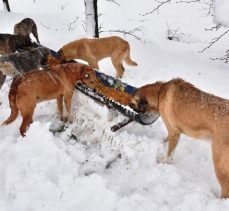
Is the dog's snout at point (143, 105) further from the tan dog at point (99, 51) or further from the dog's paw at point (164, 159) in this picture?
the tan dog at point (99, 51)

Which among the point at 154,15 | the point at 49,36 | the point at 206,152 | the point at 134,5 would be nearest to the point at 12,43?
the point at 49,36

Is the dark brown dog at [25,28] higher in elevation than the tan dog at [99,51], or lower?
lower

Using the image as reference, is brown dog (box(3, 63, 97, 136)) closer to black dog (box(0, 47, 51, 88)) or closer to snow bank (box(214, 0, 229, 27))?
black dog (box(0, 47, 51, 88))

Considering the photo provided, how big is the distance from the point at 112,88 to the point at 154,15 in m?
14.3

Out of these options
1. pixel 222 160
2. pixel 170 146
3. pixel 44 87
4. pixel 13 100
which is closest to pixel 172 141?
pixel 170 146

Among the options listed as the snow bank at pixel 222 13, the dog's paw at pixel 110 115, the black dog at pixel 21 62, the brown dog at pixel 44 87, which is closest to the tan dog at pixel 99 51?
the black dog at pixel 21 62

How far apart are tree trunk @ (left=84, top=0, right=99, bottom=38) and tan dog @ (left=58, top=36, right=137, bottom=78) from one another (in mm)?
1887

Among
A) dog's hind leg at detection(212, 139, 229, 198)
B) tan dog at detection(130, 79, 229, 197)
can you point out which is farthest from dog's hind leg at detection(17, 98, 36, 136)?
dog's hind leg at detection(212, 139, 229, 198)

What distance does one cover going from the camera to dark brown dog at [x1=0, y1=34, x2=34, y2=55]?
457 inches

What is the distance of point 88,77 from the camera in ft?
25.8

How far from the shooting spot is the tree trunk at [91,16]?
1225 cm

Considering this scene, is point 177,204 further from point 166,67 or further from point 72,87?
point 166,67

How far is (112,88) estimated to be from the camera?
323 inches

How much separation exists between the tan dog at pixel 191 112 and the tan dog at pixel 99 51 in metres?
4.07
